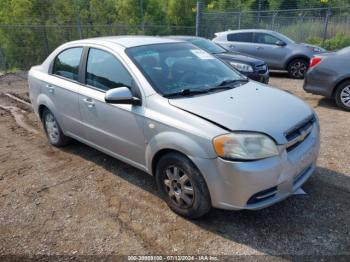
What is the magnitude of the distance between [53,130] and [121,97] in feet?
7.42

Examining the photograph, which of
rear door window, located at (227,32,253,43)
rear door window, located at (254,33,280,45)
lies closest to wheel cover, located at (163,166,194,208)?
rear door window, located at (254,33,280,45)

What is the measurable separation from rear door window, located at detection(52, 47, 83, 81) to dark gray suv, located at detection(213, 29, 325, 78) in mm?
7831

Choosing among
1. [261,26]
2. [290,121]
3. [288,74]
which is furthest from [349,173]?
[261,26]

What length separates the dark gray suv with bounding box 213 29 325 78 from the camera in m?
10.4

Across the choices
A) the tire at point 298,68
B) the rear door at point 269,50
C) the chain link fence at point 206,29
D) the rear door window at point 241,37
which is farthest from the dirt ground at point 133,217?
the chain link fence at point 206,29

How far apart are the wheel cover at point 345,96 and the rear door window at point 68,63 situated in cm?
520

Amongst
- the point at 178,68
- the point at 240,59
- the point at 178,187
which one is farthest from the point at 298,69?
the point at 178,187

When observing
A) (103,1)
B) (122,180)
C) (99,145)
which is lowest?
(122,180)

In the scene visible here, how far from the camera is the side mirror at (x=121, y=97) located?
10.9 feet

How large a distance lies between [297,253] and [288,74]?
923cm

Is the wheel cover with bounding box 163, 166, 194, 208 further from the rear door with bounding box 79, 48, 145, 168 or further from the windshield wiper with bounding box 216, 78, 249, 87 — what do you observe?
the windshield wiper with bounding box 216, 78, 249, 87

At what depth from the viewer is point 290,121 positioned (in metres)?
3.07

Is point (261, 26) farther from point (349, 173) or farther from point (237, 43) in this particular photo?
point (349, 173)

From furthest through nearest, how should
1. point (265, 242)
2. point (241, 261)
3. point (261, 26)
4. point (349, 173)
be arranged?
point (261, 26)
point (349, 173)
point (265, 242)
point (241, 261)
